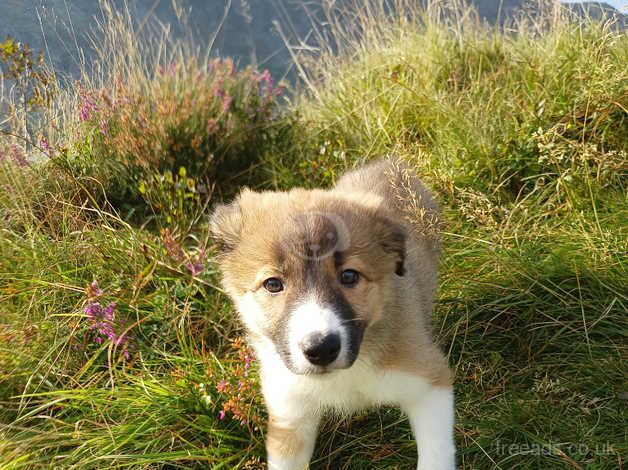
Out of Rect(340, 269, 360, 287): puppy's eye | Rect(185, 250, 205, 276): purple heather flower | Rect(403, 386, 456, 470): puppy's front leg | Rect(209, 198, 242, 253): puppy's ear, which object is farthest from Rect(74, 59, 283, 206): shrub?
Rect(403, 386, 456, 470): puppy's front leg

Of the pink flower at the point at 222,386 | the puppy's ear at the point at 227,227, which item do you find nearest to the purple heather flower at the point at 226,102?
the puppy's ear at the point at 227,227

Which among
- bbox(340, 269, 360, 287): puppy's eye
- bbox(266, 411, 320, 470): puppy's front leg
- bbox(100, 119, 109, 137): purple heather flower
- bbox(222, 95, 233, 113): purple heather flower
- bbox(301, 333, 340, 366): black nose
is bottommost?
bbox(266, 411, 320, 470): puppy's front leg

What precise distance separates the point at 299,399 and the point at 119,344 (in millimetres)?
1261

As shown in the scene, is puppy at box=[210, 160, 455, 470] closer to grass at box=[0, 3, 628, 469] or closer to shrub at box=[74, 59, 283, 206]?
grass at box=[0, 3, 628, 469]

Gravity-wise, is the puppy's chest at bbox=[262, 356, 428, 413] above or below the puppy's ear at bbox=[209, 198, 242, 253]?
below

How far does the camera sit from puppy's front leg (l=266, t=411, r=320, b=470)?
2.73 metres

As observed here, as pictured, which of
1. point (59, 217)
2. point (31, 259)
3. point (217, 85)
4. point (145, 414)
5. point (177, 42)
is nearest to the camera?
point (145, 414)

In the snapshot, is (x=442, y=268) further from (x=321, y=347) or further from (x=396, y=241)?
(x=321, y=347)

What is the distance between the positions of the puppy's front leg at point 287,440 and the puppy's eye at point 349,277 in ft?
2.37

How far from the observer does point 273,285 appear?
2418mm

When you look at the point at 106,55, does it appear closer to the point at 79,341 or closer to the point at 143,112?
the point at 143,112

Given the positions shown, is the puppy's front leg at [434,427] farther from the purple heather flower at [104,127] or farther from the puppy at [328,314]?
the purple heather flower at [104,127]

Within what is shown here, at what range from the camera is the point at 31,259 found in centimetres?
371

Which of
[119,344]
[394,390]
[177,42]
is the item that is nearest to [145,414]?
[119,344]
